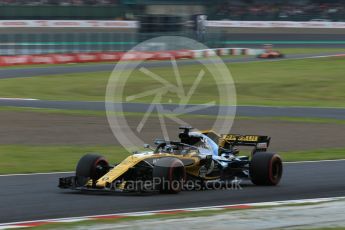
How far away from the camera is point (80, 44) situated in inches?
1944

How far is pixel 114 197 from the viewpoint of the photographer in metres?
11.2

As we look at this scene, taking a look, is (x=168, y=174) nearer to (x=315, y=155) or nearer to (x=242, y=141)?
(x=242, y=141)

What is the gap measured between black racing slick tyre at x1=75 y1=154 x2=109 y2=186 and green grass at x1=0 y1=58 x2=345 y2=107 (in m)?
16.9

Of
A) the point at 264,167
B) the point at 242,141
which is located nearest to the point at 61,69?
the point at 242,141

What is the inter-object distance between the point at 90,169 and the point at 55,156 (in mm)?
4859

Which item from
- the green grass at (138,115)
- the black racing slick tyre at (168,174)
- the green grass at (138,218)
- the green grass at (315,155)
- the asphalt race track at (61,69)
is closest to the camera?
the green grass at (138,218)

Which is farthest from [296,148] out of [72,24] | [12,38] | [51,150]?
[72,24]

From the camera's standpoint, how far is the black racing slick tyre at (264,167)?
1262cm

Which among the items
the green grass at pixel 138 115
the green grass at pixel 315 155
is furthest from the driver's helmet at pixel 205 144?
the green grass at pixel 138 115

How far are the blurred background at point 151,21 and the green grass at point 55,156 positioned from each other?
30.9 meters

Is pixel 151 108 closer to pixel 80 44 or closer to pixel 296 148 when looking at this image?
pixel 296 148

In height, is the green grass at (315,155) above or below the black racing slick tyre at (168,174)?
below

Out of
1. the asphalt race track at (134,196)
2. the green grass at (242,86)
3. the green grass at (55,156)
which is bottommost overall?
the green grass at (242,86)

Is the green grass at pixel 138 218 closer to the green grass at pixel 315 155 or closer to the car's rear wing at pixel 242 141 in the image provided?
the car's rear wing at pixel 242 141
